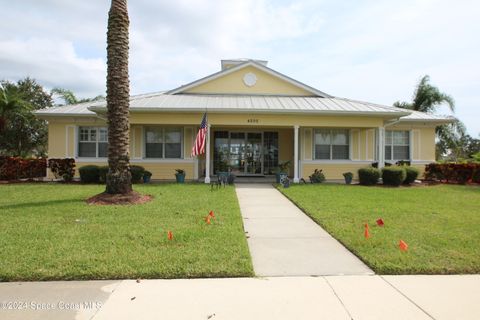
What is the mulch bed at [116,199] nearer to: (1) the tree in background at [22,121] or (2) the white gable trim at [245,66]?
(2) the white gable trim at [245,66]

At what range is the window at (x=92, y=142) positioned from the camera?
56.0 feet

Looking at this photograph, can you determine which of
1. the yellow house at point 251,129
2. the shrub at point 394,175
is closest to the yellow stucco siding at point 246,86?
the yellow house at point 251,129

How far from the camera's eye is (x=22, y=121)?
1011 inches

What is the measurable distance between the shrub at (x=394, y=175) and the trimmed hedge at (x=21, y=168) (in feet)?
56.0

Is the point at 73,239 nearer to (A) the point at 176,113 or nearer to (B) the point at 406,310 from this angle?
(B) the point at 406,310

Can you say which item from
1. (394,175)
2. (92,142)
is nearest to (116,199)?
(92,142)

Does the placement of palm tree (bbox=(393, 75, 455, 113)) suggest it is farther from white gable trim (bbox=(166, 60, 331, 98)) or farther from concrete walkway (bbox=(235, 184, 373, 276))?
concrete walkway (bbox=(235, 184, 373, 276))

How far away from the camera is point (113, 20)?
9.38 meters

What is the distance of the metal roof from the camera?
14484 millimetres

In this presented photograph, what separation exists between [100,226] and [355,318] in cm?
521

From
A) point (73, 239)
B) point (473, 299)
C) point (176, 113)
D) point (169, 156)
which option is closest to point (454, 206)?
point (473, 299)

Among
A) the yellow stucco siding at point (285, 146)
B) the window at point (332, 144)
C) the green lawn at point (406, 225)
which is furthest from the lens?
the yellow stucco siding at point (285, 146)

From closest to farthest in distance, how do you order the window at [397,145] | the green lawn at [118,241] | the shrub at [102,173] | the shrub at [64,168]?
the green lawn at [118,241] → the shrub at [102,173] → the shrub at [64,168] → the window at [397,145]

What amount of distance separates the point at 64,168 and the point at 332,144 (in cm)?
1352
